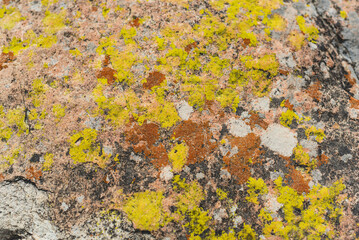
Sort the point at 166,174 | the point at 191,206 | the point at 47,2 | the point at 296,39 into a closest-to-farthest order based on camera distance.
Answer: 1. the point at 191,206
2. the point at 166,174
3. the point at 296,39
4. the point at 47,2

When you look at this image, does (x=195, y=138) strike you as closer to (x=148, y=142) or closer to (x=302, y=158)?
(x=148, y=142)

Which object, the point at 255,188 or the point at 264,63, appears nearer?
the point at 255,188

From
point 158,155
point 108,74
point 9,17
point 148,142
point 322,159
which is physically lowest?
point 322,159

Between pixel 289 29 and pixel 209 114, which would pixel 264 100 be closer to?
pixel 209 114

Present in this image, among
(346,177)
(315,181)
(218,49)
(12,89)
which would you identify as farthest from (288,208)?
(12,89)

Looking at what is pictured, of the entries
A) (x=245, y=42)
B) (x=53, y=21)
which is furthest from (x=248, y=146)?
(x=53, y=21)

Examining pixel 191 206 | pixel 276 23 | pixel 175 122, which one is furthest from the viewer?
pixel 276 23

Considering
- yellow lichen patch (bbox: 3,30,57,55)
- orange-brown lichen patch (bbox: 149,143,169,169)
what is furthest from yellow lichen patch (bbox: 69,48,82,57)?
orange-brown lichen patch (bbox: 149,143,169,169)
